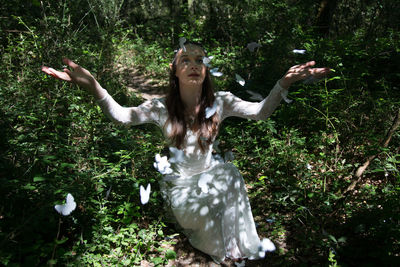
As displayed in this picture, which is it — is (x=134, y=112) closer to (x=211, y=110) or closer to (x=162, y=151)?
(x=211, y=110)

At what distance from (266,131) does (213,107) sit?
1411 millimetres

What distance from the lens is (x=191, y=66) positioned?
6.85ft

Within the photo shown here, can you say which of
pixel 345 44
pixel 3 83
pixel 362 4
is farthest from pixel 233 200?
pixel 362 4

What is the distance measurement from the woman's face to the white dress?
273mm

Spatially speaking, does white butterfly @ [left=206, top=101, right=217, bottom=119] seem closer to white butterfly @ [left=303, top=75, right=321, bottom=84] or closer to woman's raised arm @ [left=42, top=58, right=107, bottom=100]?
white butterfly @ [left=303, top=75, right=321, bottom=84]

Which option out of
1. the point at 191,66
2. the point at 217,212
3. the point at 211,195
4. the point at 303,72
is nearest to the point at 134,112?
the point at 191,66

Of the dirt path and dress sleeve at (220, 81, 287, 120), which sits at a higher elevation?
dress sleeve at (220, 81, 287, 120)

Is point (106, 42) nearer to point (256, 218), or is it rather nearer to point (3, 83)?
point (3, 83)

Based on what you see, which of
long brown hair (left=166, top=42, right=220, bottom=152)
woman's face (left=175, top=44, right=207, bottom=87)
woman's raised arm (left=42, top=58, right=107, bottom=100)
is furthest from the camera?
long brown hair (left=166, top=42, right=220, bottom=152)

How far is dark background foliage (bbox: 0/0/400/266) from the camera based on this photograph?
1.89m

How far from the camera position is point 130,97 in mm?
4352

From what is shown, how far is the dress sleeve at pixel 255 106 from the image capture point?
1.97m

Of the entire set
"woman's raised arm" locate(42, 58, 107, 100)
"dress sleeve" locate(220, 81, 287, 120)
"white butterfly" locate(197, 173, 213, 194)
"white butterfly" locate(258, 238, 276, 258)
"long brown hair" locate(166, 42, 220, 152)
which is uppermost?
"woman's raised arm" locate(42, 58, 107, 100)

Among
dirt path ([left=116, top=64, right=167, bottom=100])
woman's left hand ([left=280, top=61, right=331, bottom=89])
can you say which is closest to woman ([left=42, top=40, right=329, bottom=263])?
woman's left hand ([left=280, top=61, right=331, bottom=89])
